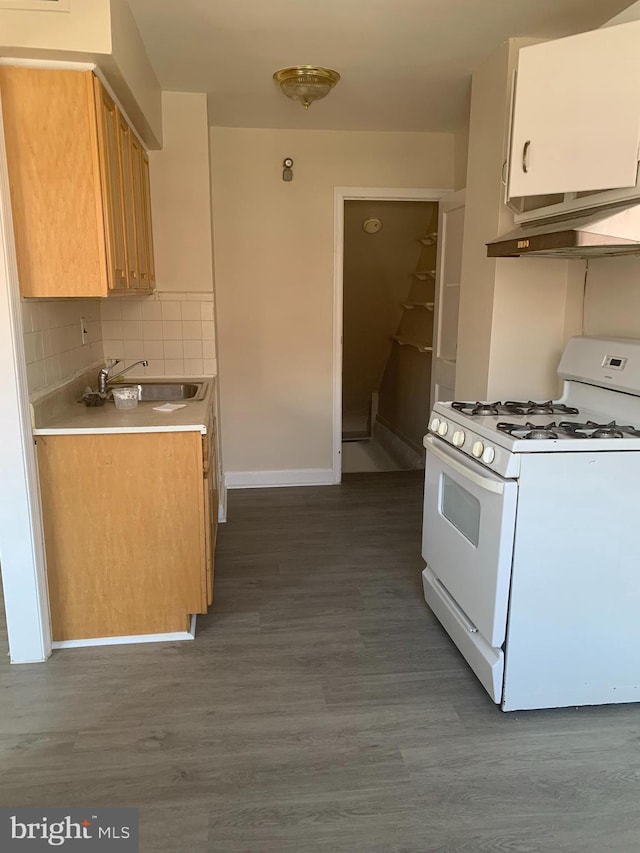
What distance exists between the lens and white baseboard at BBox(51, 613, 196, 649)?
8.32ft

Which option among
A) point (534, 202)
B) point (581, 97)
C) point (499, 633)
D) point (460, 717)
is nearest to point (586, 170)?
point (581, 97)

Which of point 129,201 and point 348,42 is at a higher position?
point 348,42

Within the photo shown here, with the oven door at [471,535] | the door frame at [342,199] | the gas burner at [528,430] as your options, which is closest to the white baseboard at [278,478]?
the door frame at [342,199]

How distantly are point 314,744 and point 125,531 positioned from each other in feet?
3.64

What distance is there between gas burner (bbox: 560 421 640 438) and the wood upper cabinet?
71.7 inches

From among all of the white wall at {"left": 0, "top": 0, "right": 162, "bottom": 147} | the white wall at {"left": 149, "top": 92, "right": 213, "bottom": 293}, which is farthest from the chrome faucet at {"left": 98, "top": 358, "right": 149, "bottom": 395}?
the white wall at {"left": 0, "top": 0, "right": 162, "bottom": 147}

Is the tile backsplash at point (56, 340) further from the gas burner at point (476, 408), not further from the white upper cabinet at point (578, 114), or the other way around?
the white upper cabinet at point (578, 114)

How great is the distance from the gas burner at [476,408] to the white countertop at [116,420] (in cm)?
108

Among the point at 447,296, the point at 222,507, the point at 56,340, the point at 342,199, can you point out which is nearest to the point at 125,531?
the point at 56,340

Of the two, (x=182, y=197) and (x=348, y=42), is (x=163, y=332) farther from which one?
(x=348, y=42)

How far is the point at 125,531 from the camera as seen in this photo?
2.49m

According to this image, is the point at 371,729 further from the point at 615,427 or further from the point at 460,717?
the point at 615,427

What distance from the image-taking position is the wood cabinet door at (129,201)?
2.70m

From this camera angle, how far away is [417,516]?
13.1ft
